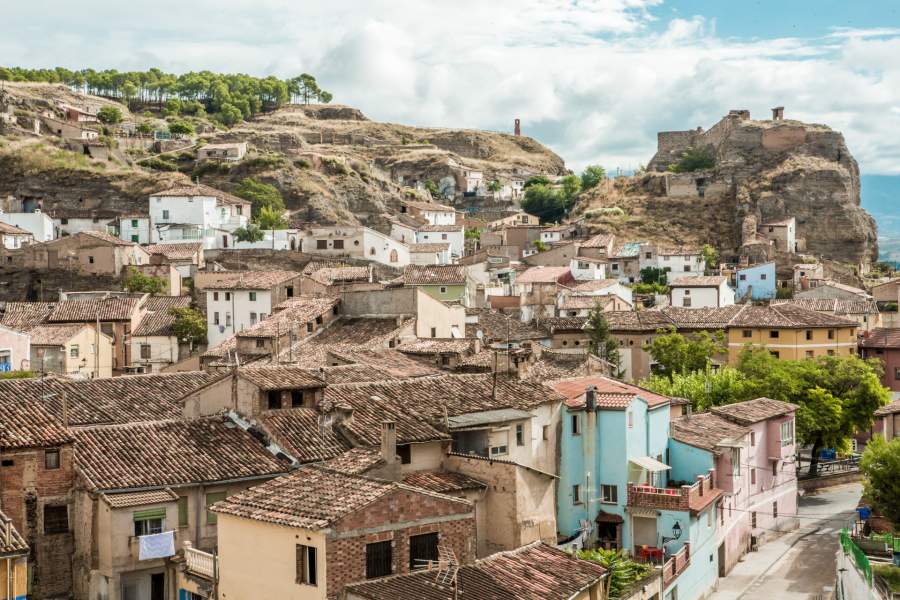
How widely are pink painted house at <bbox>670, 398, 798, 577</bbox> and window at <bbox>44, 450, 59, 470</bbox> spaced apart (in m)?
20.4

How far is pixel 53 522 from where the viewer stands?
1083 inches

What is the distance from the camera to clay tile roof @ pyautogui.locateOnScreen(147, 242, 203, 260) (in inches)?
3490

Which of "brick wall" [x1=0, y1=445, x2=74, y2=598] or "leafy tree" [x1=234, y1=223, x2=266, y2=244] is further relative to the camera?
"leafy tree" [x1=234, y1=223, x2=266, y2=244]

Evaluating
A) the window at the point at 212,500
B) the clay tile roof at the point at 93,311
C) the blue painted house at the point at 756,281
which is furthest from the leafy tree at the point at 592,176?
the window at the point at 212,500

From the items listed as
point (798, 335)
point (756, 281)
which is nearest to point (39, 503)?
point (798, 335)

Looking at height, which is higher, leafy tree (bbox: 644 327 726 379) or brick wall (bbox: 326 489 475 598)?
leafy tree (bbox: 644 327 726 379)

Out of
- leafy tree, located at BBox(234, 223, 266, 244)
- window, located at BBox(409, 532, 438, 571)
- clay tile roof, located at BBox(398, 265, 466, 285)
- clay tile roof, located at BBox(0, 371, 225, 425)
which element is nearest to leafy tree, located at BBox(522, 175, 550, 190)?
leafy tree, located at BBox(234, 223, 266, 244)

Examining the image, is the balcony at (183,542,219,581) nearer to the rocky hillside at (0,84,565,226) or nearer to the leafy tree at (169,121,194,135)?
the rocky hillside at (0,84,565,226)

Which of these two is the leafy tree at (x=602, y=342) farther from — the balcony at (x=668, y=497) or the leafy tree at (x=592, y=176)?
the leafy tree at (x=592, y=176)

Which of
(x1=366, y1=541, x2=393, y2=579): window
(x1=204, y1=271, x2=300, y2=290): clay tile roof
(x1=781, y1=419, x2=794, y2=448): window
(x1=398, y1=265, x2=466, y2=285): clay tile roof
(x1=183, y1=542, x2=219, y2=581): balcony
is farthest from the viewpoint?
(x1=204, y1=271, x2=300, y2=290): clay tile roof

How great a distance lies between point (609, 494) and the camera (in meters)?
36.1

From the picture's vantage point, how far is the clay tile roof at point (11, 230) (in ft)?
300

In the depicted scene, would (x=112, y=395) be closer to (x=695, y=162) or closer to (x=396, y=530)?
(x=396, y=530)

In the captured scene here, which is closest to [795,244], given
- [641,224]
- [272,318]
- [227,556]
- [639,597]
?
[641,224]
